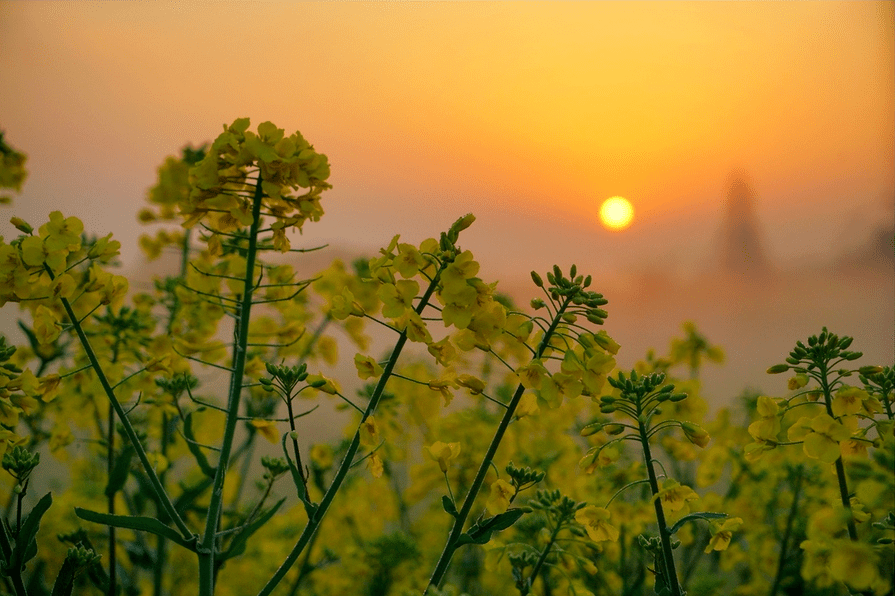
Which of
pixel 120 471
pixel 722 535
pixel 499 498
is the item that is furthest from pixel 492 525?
pixel 120 471

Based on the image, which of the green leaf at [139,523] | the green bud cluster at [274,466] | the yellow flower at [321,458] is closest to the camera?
the green leaf at [139,523]

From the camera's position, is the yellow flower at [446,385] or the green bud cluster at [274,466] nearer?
the yellow flower at [446,385]

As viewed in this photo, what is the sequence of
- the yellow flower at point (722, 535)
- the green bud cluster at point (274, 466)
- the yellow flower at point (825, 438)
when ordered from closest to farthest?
1. the yellow flower at point (825, 438)
2. the yellow flower at point (722, 535)
3. the green bud cluster at point (274, 466)

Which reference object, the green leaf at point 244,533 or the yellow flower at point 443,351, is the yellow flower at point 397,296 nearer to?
the yellow flower at point 443,351

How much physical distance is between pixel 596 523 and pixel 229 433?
2.79ft

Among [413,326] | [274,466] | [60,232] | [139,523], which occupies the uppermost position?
[60,232]

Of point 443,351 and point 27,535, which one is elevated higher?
point 443,351

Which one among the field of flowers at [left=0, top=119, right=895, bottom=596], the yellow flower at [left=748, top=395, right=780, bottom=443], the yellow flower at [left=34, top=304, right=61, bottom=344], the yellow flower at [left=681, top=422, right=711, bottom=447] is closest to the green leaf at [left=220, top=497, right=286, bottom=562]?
the field of flowers at [left=0, top=119, right=895, bottom=596]

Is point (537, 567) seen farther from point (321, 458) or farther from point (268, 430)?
point (321, 458)

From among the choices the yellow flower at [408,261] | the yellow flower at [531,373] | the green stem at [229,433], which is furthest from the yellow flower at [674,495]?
the green stem at [229,433]

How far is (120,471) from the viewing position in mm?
1812

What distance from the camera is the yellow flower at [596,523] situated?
4.83 feet

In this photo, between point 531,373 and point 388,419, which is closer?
point 531,373

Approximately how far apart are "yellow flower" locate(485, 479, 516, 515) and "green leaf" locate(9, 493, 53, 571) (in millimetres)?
958
